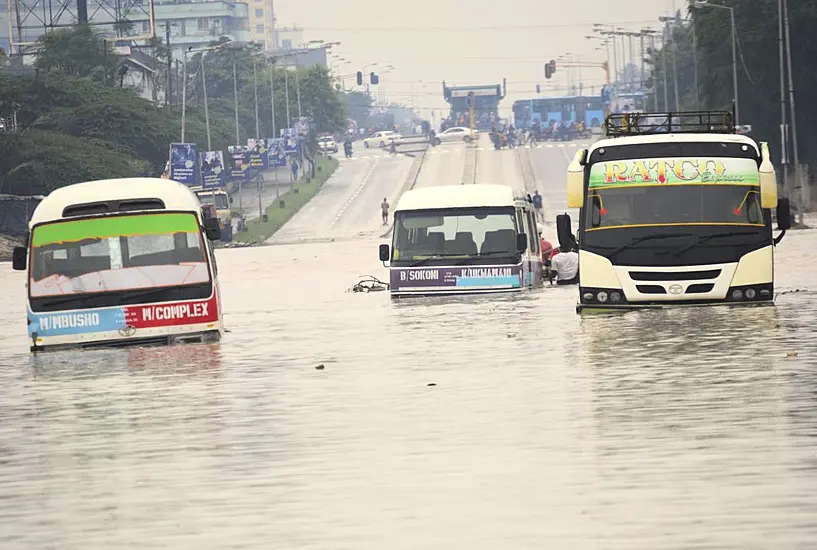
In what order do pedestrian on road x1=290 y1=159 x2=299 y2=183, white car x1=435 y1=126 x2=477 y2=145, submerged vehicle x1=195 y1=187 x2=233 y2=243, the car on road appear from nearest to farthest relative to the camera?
1. submerged vehicle x1=195 y1=187 x2=233 y2=243
2. pedestrian on road x1=290 y1=159 x2=299 y2=183
3. white car x1=435 y1=126 x2=477 y2=145
4. the car on road

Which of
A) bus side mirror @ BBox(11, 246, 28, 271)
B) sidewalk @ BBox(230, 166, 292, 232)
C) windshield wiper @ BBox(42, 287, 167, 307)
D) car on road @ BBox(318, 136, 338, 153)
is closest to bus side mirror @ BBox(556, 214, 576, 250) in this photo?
windshield wiper @ BBox(42, 287, 167, 307)

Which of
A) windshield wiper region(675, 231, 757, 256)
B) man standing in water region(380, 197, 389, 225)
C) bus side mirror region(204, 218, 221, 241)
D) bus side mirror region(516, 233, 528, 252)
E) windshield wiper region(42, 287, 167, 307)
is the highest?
bus side mirror region(204, 218, 221, 241)

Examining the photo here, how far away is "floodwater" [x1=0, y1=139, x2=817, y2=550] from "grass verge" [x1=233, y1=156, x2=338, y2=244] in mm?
65281

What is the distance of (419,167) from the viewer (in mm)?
133000

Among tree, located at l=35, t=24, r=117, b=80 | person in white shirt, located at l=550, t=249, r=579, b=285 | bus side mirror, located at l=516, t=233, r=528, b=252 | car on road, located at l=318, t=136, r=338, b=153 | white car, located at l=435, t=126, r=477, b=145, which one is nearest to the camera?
bus side mirror, located at l=516, t=233, r=528, b=252

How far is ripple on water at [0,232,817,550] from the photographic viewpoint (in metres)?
9.32

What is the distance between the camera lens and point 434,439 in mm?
12695

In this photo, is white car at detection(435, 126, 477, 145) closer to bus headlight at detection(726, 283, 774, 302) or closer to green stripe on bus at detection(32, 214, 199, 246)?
bus headlight at detection(726, 283, 774, 302)

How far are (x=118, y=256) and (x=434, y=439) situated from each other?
32.3ft

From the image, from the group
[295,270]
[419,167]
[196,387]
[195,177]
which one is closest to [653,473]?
[196,387]

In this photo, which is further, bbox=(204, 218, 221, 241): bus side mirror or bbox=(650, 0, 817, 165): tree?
bbox=(650, 0, 817, 165): tree

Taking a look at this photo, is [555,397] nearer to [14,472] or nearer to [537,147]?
[14,472]

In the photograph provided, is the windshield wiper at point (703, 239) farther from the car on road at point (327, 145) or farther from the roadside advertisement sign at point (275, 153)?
the car on road at point (327, 145)

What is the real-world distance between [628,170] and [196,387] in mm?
7672
